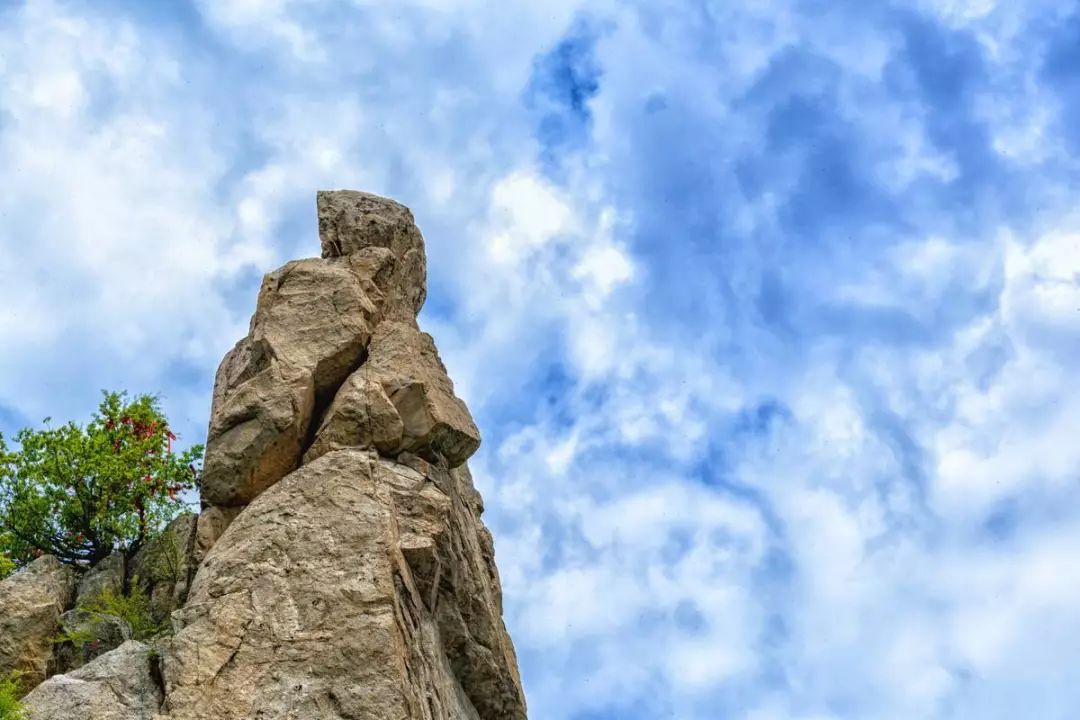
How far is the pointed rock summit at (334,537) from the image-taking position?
20.9 metres

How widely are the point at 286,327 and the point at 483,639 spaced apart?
31.4 ft

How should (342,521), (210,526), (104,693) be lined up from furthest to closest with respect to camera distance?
(210,526) → (342,521) → (104,693)

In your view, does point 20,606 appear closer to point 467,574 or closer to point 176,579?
point 176,579

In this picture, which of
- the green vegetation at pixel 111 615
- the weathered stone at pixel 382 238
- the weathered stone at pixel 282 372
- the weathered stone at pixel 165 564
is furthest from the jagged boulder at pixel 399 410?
the green vegetation at pixel 111 615

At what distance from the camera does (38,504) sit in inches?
1278

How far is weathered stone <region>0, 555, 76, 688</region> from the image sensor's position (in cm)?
2681

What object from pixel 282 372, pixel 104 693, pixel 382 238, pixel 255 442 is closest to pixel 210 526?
pixel 255 442

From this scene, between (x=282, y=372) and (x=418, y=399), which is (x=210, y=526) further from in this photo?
(x=418, y=399)

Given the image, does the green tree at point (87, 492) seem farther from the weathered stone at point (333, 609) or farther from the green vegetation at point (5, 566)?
the weathered stone at point (333, 609)

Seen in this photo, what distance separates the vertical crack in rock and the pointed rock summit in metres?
0.05

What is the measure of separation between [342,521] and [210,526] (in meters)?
5.05

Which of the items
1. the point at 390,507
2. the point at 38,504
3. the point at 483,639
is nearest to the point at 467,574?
the point at 483,639

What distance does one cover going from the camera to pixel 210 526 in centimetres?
2647

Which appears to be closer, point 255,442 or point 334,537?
point 334,537
